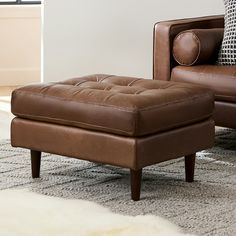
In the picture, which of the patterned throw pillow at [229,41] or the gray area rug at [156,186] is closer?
the gray area rug at [156,186]

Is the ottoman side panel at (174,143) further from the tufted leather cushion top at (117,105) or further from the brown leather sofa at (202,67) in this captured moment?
the brown leather sofa at (202,67)

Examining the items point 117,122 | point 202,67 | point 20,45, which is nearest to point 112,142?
point 117,122

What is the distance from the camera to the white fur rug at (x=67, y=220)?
8.63 feet

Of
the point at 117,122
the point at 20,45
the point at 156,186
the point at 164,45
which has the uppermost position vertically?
the point at 164,45

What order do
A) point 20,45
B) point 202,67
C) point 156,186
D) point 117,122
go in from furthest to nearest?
point 20,45
point 202,67
point 156,186
point 117,122

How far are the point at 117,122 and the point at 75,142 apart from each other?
0.24m

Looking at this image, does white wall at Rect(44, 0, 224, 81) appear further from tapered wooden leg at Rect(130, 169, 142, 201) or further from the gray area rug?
tapered wooden leg at Rect(130, 169, 142, 201)

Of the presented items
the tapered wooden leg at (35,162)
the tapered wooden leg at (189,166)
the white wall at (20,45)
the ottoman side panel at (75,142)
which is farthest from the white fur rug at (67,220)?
the white wall at (20,45)

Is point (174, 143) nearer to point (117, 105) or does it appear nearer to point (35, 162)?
point (117, 105)

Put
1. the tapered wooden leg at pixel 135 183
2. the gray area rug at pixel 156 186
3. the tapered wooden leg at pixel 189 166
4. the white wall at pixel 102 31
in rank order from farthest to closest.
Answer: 1. the white wall at pixel 102 31
2. the tapered wooden leg at pixel 189 166
3. the tapered wooden leg at pixel 135 183
4. the gray area rug at pixel 156 186

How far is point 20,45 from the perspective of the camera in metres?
6.08

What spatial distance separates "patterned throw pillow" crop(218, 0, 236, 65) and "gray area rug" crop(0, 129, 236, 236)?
0.50 m

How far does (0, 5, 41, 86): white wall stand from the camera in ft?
19.7

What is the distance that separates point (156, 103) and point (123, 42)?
2307 millimetres
